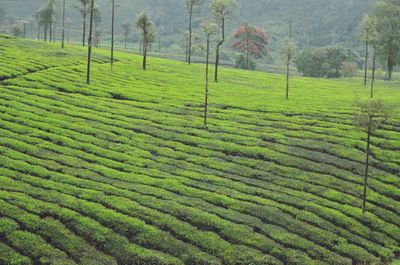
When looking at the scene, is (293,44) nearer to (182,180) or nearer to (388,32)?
(388,32)

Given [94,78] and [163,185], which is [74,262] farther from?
[94,78]

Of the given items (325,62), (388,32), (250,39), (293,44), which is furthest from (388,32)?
(293,44)

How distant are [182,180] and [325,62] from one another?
116 meters

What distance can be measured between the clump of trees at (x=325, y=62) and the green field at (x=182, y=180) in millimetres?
76822

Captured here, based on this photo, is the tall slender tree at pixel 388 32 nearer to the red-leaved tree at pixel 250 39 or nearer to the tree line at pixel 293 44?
the tree line at pixel 293 44

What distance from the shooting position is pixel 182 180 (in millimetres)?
44906

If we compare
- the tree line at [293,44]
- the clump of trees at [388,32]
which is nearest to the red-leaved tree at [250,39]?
the tree line at [293,44]

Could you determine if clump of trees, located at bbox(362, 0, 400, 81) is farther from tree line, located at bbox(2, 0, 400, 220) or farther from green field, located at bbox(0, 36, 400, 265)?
green field, located at bbox(0, 36, 400, 265)

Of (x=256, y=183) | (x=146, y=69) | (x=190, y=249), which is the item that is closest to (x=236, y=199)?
(x=256, y=183)

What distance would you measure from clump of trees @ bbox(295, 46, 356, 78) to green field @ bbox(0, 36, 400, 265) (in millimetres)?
76822

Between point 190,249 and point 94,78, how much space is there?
53.7m

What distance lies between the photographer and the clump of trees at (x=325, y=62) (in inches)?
5866

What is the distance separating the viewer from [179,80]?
9262 centimetres

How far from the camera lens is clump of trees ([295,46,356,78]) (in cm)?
14900
